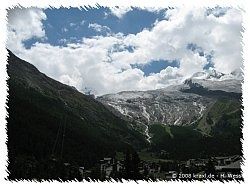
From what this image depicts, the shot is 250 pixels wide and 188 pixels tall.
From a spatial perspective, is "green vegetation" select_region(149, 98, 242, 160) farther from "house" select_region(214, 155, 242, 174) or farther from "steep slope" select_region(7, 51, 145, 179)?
"house" select_region(214, 155, 242, 174)

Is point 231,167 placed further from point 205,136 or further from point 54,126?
point 205,136

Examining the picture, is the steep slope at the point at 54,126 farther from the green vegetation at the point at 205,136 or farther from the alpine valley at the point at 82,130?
the green vegetation at the point at 205,136

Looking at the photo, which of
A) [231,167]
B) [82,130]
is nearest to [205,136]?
[82,130]

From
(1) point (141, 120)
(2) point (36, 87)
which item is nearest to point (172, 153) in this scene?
(2) point (36, 87)

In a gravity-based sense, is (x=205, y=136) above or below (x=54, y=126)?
above

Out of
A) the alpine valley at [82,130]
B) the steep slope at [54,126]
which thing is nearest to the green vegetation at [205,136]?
the alpine valley at [82,130]

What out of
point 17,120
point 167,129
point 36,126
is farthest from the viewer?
point 167,129

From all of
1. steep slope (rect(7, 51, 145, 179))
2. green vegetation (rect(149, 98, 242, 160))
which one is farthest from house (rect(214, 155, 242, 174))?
green vegetation (rect(149, 98, 242, 160))
